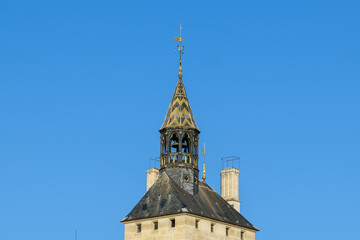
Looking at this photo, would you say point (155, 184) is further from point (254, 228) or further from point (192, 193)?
point (254, 228)

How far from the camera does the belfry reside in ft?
315

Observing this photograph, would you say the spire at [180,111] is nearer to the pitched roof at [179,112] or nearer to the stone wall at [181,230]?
the pitched roof at [179,112]

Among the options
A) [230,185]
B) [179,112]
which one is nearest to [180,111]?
[179,112]

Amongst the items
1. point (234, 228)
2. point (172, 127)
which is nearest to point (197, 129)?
point (172, 127)

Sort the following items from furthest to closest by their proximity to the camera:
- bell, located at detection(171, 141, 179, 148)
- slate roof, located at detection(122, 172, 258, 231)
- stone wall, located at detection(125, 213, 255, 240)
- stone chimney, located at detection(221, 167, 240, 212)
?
1. stone chimney, located at detection(221, 167, 240, 212)
2. bell, located at detection(171, 141, 179, 148)
3. slate roof, located at detection(122, 172, 258, 231)
4. stone wall, located at detection(125, 213, 255, 240)

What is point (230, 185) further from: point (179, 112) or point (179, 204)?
point (179, 204)

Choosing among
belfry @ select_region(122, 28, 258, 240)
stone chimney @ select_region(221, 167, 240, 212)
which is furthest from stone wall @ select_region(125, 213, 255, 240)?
stone chimney @ select_region(221, 167, 240, 212)

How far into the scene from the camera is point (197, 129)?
102812 mm

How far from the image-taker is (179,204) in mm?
96375

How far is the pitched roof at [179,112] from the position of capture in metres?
102

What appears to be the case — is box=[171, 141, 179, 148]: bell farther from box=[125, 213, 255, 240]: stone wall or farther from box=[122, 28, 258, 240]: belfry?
box=[125, 213, 255, 240]: stone wall

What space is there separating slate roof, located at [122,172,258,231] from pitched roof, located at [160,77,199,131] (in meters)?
5.38

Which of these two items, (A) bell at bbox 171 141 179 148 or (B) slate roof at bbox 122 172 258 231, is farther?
(A) bell at bbox 171 141 179 148

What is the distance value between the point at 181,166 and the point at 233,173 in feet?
30.8
